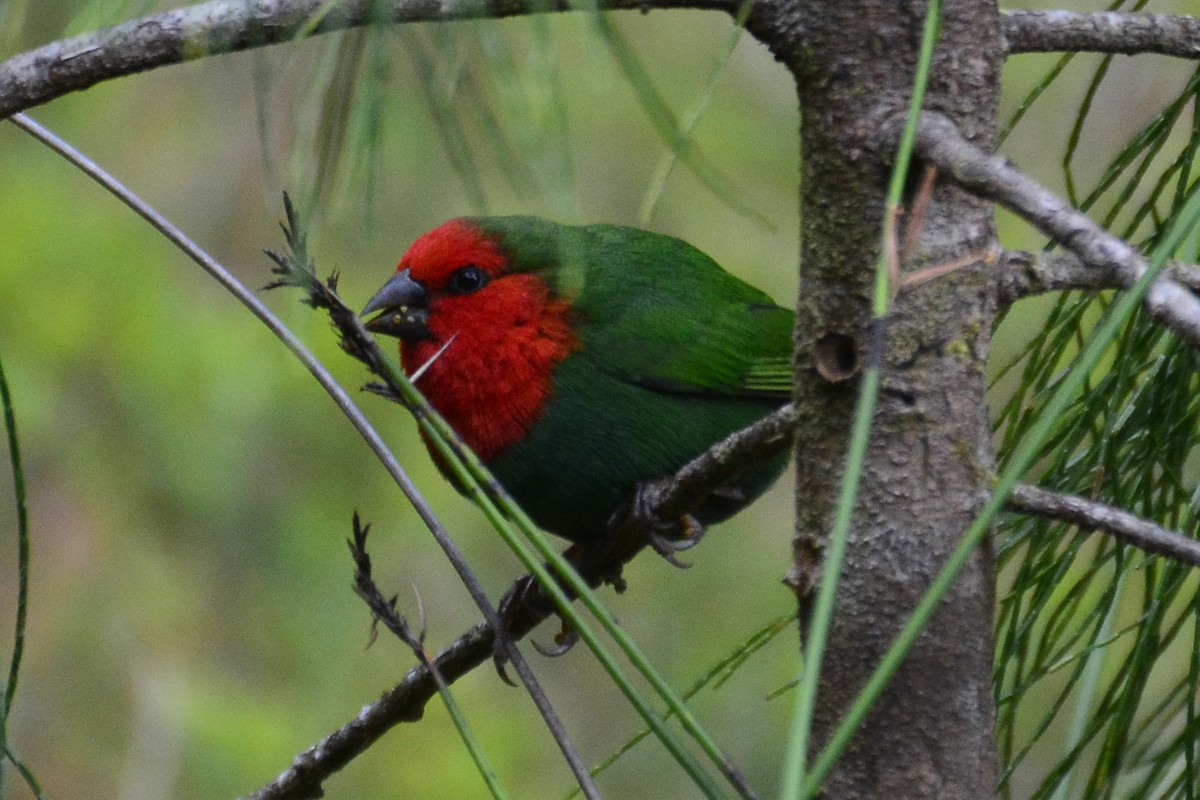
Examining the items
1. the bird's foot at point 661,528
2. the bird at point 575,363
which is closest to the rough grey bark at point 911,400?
the bird's foot at point 661,528

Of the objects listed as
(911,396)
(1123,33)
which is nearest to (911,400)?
(911,396)

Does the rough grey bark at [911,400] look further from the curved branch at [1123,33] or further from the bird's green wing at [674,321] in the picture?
the bird's green wing at [674,321]

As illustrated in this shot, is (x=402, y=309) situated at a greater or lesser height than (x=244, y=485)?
greater

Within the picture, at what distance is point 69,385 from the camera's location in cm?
542

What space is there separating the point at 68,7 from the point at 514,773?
15.1 ft

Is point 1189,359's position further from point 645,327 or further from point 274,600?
point 274,600

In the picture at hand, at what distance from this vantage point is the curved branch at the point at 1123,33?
4.86ft

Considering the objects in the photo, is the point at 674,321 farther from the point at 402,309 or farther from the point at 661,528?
the point at 661,528

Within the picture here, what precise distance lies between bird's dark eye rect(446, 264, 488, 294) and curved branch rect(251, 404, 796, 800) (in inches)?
23.7

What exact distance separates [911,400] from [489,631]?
1.18 metres

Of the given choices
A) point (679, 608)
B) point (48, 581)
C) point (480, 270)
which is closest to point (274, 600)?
point (48, 581)

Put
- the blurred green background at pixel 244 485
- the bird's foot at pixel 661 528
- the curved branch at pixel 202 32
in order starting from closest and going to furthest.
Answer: the curved branch at pixel 202 32 < the bird's foot at pixel 661 528 < the blurred green background at pixel 244 485

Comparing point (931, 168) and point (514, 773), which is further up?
point (931, 168)

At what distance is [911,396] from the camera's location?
128 cm
